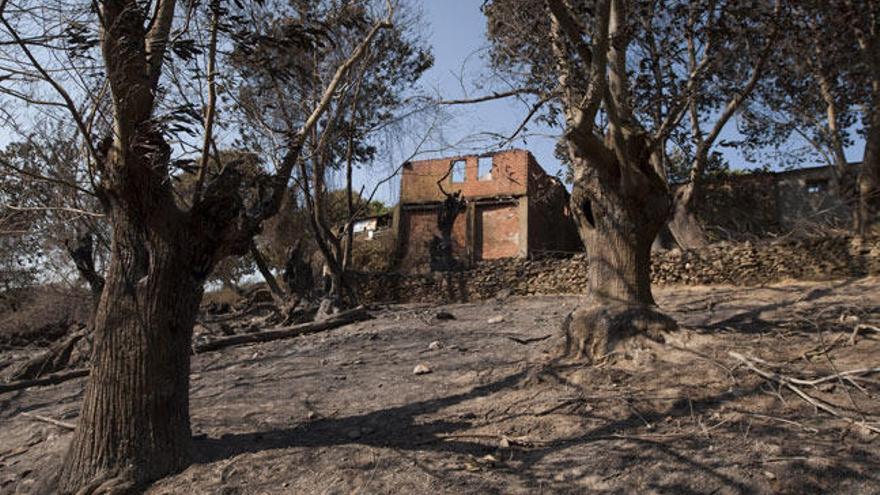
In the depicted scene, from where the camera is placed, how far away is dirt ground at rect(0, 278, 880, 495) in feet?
11.4

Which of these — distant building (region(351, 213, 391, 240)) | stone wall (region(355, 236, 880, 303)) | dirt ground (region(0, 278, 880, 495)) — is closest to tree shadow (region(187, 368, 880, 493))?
dirt ground (region(0, 278, 880, 495))

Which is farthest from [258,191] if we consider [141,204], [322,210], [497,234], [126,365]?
[497,234]

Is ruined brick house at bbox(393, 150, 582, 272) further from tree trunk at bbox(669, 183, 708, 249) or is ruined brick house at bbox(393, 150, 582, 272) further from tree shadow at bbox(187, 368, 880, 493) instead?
tree shadow at bbox(187, 368, 880, 493)

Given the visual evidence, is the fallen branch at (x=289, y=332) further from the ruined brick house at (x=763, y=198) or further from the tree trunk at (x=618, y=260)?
the ruined brick house at (x=763, y=198)

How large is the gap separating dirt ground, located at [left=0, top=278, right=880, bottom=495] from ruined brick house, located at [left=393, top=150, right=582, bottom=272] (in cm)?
1457

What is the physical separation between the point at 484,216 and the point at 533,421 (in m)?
18.8

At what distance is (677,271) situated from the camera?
42.9 ft

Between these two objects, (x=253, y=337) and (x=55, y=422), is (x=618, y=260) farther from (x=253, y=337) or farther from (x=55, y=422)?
(x=253, y=337)

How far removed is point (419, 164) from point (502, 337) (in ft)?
57.2

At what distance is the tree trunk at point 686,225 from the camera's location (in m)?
13.4

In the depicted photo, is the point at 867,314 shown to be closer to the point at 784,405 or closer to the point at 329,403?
the point at 784,405

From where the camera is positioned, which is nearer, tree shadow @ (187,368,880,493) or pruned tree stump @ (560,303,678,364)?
tree shadow @ (187,368,880,493)

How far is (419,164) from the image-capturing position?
24.6m

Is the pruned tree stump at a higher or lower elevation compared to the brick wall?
lower
